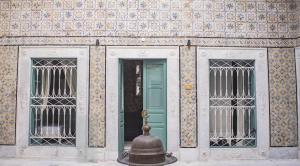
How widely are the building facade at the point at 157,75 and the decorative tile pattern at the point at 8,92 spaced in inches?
0.8

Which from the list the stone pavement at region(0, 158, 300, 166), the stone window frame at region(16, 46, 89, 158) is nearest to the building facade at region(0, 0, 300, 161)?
the stone window frame at region(16, 46, 89, 158)

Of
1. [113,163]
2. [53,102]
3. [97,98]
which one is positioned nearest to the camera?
[113,163]

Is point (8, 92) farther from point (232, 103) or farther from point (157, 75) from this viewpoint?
point (232, 103)

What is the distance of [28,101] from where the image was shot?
658cm

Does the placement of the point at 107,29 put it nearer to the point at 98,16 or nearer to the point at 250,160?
the point at 98,16

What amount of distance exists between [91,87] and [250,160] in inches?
134

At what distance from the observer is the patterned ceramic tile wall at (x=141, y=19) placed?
6660 mm

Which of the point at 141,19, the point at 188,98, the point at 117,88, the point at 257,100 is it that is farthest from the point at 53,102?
the point at 257,100

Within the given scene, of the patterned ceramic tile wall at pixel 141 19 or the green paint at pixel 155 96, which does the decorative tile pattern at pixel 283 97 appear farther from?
the green paint at pixel 155 96

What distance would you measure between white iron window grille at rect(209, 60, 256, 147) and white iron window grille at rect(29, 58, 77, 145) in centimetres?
278

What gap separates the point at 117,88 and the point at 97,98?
43 centimetres

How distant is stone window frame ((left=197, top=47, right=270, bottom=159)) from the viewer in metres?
6.52

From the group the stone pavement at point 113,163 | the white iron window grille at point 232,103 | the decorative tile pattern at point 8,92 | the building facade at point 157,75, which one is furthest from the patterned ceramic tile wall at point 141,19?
the stone pavement at point 113,163

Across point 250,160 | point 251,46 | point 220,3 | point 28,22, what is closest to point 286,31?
point 251,46
